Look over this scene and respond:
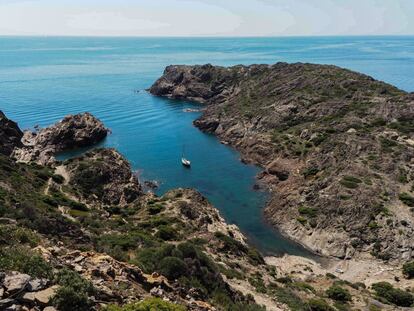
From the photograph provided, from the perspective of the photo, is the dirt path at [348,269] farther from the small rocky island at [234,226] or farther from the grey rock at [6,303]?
the grey rock at [6,303]

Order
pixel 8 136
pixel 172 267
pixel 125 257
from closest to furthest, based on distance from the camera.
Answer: pixel 172 267 → pixel 125 257 → pixel 8 136

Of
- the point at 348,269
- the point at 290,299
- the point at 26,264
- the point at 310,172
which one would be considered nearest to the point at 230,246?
the point at 290,299

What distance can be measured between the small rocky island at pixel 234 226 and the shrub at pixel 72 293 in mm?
50

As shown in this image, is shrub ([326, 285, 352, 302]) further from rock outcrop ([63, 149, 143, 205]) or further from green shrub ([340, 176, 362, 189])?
rock outcrop ([63, 149, 143, 205])

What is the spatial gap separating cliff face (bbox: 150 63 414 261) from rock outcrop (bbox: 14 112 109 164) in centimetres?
3375

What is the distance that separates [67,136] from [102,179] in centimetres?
4668

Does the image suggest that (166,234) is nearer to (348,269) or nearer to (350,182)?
(348,269)

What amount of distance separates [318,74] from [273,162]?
61608 mm

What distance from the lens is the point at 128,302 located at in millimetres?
19141

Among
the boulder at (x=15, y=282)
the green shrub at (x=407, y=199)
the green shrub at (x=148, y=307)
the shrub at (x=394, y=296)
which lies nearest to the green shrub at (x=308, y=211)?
the green shrub at (x=407, y=199)

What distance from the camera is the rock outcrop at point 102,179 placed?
71750 millimetres

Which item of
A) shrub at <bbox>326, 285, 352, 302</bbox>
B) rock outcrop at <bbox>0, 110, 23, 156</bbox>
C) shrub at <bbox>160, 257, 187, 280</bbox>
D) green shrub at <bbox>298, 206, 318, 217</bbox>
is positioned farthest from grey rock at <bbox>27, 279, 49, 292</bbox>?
rock outcrop at <bbox>0, 110, 23, 156</bbox>

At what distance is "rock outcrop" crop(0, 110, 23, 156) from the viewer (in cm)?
9781

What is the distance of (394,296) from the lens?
4588 centimetres
